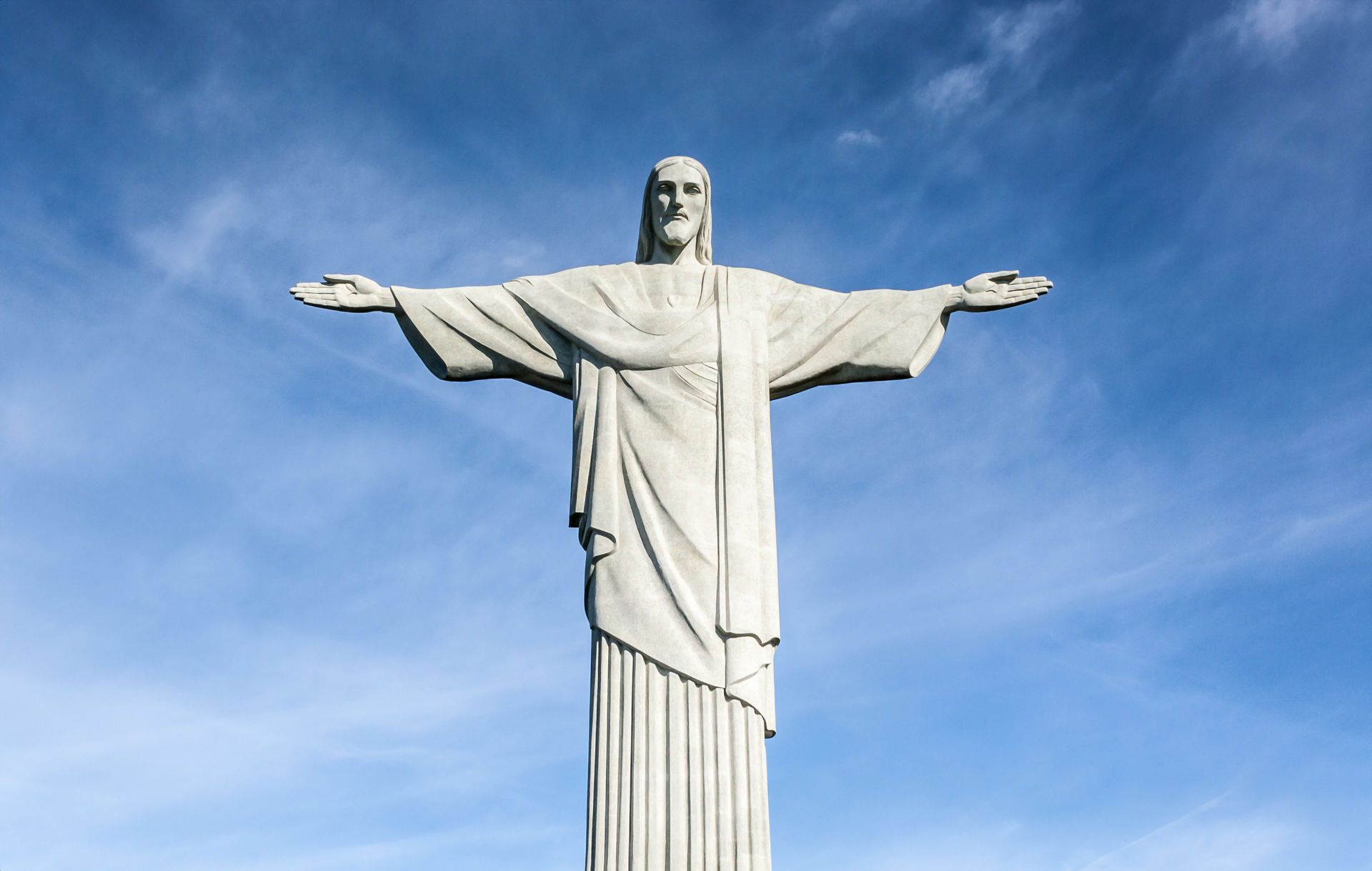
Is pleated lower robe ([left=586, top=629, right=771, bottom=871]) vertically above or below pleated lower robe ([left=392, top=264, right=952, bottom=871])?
below

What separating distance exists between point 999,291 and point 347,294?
598cm

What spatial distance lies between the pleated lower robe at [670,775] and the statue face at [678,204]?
4.10 m

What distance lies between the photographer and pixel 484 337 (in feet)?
39.6

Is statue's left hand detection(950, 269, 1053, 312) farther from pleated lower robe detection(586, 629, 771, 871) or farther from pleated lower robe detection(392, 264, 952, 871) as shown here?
pleated lower robe detection(586, 629, 771, 871)

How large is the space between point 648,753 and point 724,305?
4.05m

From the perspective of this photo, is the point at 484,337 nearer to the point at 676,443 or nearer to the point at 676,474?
the point at 676,443

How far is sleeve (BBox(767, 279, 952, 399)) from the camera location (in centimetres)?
1201

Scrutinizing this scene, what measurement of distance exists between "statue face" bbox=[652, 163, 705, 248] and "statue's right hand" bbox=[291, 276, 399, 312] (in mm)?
2617

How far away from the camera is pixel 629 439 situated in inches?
442

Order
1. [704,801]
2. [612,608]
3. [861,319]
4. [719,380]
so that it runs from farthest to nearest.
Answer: [861,319], [719,380], [612,608], [704,801]

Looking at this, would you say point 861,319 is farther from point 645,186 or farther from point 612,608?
point 612,608

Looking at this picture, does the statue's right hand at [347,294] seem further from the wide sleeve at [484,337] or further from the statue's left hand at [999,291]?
the statue's left hand at [999,291]

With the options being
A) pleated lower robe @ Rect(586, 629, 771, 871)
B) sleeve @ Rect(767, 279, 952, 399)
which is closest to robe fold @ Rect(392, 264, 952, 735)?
sleeve @ Rect(767, 279, 952, 399)

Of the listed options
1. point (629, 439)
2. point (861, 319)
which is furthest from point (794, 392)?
point (629, 439)
